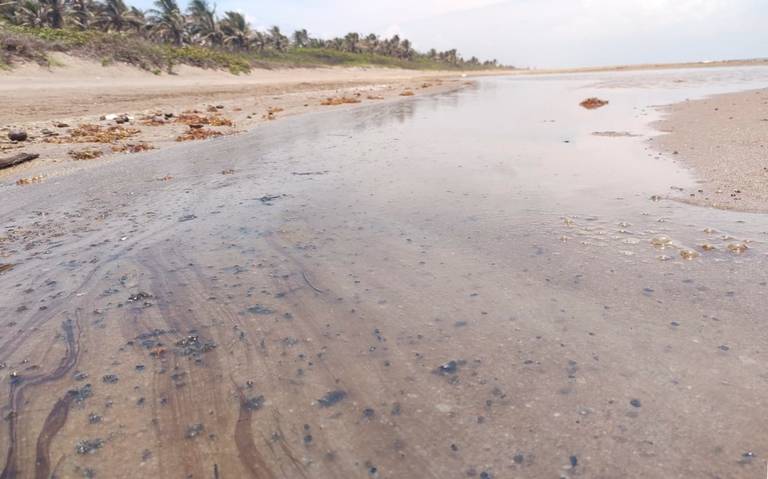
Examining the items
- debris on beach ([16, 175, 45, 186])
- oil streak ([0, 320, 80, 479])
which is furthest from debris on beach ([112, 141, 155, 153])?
oil streak ([0, 320, 80, 479])

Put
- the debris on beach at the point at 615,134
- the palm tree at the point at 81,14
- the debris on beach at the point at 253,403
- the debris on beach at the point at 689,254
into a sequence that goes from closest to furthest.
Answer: the debris on beach at the point at 253,403
the debris on beach at the point at 689,254
the debris on beach at the point at 615,134
the palm tree at the point at 81,14

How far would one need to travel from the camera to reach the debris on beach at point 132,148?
9516 mm

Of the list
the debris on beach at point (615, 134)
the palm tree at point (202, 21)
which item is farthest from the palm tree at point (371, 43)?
the debris on beach at point (615, 134)

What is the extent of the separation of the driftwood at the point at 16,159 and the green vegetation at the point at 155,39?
1756cm

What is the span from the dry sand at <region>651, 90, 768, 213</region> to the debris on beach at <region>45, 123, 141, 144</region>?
11.3 m

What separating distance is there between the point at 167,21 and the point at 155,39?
105 inches

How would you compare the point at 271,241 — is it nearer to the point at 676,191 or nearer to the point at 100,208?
the point at 100,208

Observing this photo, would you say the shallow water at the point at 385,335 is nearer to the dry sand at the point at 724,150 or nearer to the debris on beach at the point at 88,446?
the debris on beach at the point at 88,446

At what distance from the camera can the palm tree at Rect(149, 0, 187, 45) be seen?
50406 mm

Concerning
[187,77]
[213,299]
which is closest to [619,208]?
[213,299]

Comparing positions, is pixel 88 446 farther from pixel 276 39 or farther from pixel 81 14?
pixel 276 39

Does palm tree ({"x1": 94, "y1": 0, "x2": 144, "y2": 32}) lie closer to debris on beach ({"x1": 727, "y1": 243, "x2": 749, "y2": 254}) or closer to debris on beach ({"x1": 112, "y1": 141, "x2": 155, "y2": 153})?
debris on beach ({"x1": 112, "y1": 141, "x2": 155, "y2": 153})

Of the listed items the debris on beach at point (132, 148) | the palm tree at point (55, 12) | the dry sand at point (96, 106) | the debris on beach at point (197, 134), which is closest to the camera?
the debris on beach at point (132, 148)

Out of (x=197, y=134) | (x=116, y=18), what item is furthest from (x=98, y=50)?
(x=116, y=18)
